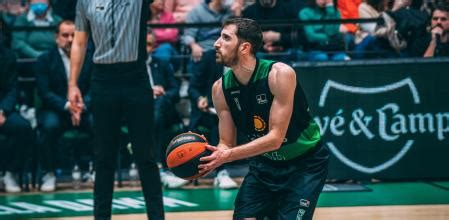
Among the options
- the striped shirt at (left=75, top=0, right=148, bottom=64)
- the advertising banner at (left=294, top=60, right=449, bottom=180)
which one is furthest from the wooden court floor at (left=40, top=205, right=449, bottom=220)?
the striped shirt at (left=75, top=0, right=148, bottom=64)

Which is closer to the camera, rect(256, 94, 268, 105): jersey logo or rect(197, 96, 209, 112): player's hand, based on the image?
rect(256, 94, 268, 105): jersey logo

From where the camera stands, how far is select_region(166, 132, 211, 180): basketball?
17.1 ft

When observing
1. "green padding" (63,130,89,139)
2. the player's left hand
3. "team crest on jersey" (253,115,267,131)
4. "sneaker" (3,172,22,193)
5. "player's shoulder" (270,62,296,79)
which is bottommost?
"sneaker" (3,172,22,193)

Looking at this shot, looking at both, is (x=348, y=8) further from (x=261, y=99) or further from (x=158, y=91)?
(x=261, y=99)

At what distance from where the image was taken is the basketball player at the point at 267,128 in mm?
5383

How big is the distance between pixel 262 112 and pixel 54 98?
4233 millimetres

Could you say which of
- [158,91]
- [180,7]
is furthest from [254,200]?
[180,7]

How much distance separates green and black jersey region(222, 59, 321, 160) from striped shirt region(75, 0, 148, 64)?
124 cm

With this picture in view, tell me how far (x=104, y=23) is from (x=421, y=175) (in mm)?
4187

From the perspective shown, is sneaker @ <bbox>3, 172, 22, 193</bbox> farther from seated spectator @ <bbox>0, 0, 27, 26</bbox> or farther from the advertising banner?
the advertising banner

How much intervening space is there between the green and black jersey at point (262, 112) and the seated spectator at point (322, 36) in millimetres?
4443

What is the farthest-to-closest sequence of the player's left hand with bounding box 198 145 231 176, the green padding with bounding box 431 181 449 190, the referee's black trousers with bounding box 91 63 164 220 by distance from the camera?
the green padding with bounding box 431 181 449 190 → the referee's black trousers with bounding box 91 63 164 220 → the player's left hand with bounding box 198 145 231 176

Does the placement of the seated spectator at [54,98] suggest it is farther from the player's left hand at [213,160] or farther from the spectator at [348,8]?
the player's left hand at [213,160]

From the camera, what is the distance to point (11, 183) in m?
9.15
